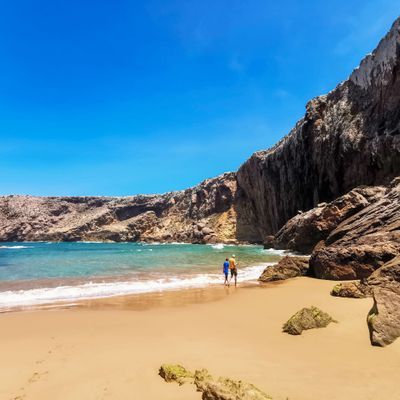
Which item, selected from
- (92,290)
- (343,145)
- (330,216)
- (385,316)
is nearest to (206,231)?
(343,145)

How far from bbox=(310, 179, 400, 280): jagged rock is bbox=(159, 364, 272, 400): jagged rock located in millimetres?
11453

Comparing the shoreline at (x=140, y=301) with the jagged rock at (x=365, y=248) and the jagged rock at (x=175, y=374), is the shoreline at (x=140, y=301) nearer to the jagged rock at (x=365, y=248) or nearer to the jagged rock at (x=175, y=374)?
the jagged rock at (x=365, y=248)

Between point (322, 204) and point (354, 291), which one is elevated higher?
point (322, 204)

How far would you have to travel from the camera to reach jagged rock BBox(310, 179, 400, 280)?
537 inches

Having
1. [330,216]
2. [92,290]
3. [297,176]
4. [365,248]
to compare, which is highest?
[297,176]

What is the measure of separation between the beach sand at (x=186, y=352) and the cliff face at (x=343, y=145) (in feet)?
115

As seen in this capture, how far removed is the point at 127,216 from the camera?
13750cm

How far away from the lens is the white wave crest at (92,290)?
12430mm

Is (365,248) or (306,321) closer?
(306,321)

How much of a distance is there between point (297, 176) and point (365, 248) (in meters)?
44.6

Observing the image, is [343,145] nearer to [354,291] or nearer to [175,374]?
[354,291]

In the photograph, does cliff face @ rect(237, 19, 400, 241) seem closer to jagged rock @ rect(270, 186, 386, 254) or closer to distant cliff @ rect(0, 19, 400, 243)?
distant cliff @ rect(0, 19, 400, 243)

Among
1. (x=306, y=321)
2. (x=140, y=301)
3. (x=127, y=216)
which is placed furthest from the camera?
(x=127, y=216)

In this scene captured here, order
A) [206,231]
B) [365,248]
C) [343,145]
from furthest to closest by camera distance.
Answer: [206,231]
[343,145]
[365,248]
